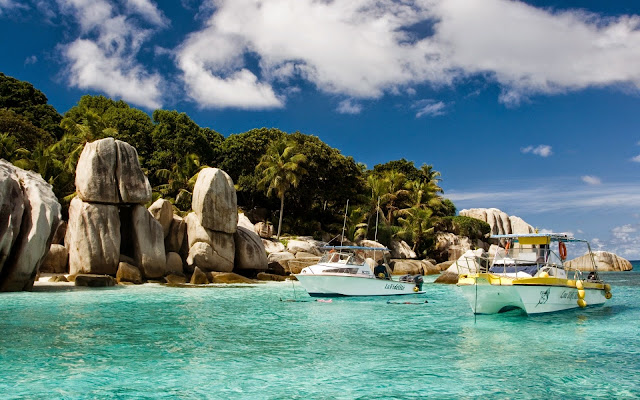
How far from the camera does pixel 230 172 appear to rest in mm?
53531

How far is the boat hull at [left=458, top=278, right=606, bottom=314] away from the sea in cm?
35

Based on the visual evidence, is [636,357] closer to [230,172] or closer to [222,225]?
[222,225]

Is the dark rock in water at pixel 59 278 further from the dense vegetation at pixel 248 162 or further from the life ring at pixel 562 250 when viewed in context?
the life ring at pixel 562 250

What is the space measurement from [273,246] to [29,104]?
31.5 m

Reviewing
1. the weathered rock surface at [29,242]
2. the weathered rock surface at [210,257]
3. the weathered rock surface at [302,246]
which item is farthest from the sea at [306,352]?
the weathered rock surface at [302,246]

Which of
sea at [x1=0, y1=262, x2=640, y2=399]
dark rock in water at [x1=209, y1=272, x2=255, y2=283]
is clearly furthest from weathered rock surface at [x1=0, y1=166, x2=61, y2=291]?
dark rock in water at [x1=209, y1=272, x2=255, y2=283]

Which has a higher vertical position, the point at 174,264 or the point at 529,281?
the point at 174,264

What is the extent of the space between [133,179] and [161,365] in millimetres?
22331

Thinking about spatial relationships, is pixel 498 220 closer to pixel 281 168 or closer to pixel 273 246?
pixel 281 168

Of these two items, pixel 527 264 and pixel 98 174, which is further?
pixel 98 174

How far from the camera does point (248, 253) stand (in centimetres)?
3575

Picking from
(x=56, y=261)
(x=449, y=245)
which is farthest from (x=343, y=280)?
(x=449, y=245)

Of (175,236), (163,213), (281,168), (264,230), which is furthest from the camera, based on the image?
(281,168)

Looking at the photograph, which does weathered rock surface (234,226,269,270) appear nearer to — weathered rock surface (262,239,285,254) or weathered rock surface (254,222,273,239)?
weathered rock surface (262,239,285,254)
